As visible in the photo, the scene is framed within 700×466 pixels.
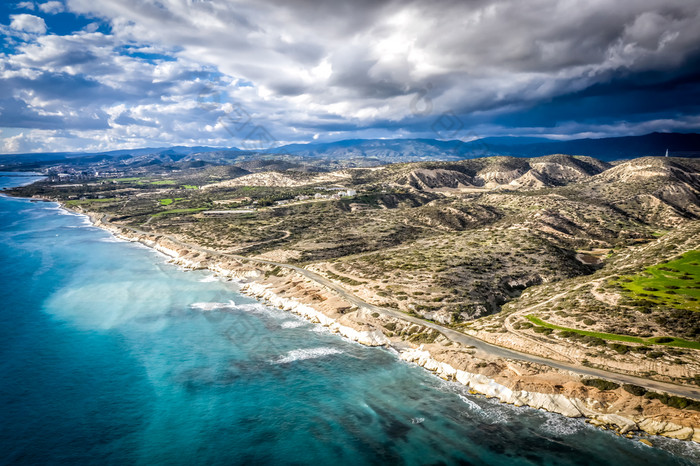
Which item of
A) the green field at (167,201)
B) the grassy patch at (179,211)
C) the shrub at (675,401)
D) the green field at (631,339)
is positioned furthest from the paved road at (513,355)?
the green field at (167,201)

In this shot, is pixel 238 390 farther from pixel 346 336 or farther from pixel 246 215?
pixel 246 215

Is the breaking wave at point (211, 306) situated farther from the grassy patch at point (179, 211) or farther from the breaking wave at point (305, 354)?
the grassy patch at point (179, 211)

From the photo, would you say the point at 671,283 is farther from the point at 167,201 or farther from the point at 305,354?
the point at 167,201

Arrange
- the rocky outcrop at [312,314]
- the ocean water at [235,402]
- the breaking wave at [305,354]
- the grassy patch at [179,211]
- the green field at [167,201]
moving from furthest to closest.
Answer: the green field at [167,201] → the grassy patch at [179,211] → the rocky outcrop at [312,314] → the breaking wave at [305,354] → the ocean water at [235,402]

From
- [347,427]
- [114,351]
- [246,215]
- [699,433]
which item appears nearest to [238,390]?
[347,427]

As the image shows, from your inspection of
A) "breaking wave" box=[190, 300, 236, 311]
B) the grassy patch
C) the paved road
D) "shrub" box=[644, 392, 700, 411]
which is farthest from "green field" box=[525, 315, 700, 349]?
the grassy patch

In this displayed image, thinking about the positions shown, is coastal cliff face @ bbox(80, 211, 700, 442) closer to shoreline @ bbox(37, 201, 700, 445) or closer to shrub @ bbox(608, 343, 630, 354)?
shoreline @ bbox(37, 201, 700, 445)
